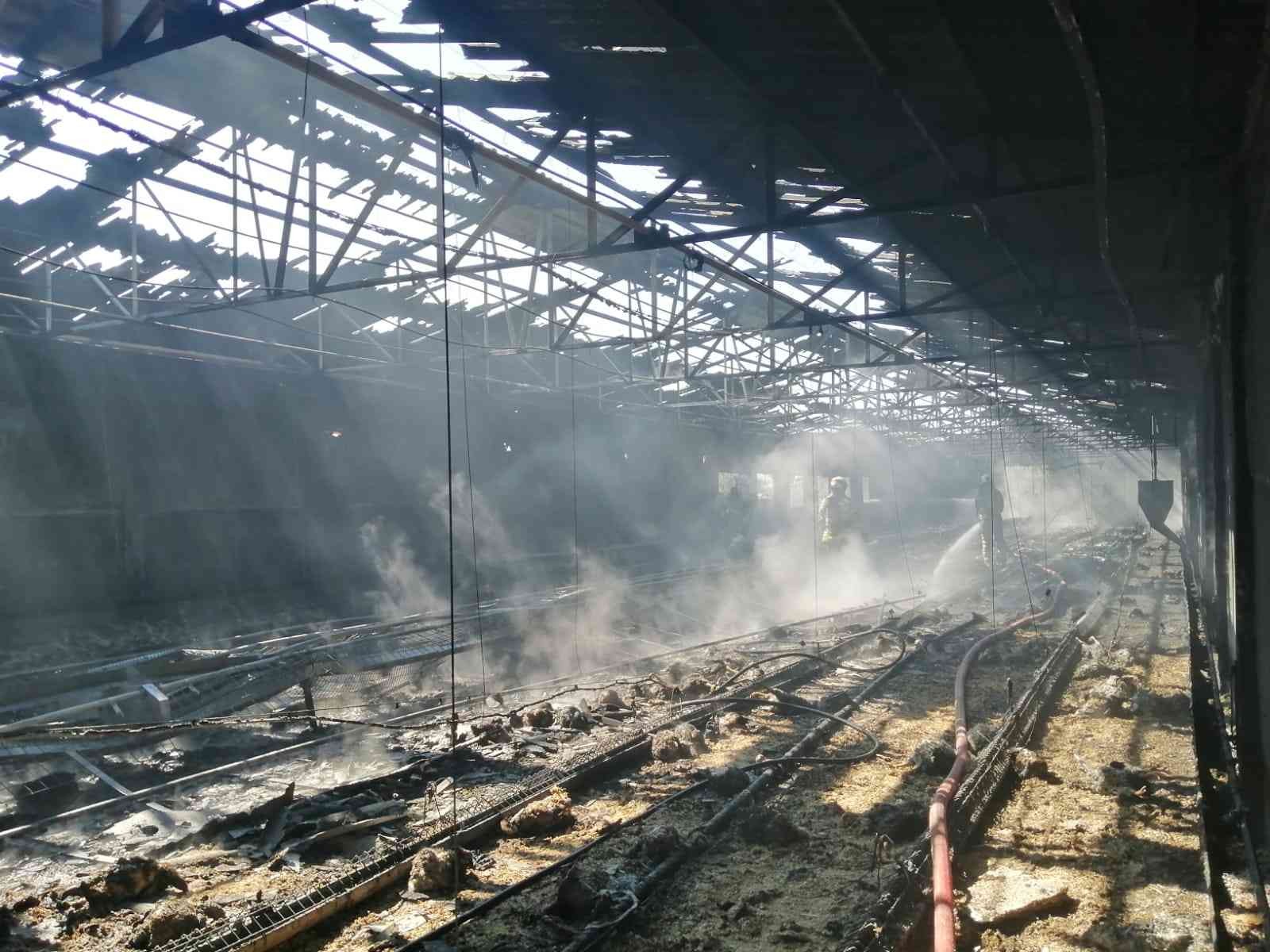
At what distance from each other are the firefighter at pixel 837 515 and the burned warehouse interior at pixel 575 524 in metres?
7.16

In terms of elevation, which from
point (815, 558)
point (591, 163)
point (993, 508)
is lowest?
point (815, 558)

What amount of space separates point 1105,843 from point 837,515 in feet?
69.0

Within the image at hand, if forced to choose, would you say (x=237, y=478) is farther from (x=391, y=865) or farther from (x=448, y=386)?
(x=448, y=386)

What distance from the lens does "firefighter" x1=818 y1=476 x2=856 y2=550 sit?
26594mm

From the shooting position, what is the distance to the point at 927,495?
160 feet

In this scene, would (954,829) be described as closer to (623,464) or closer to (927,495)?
(623,464)

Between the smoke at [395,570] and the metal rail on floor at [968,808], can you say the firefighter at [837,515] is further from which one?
the metal rail on floor at [968,808]

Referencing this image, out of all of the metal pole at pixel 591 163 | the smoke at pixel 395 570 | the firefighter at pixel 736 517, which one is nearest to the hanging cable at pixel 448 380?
the metal pole at pixel 591 163

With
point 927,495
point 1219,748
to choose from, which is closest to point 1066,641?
point 1219,748

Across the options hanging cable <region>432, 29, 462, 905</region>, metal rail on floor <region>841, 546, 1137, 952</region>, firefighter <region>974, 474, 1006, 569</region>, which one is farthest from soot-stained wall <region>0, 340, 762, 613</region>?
firefighter <region>974, 474, 1006, 569</region>

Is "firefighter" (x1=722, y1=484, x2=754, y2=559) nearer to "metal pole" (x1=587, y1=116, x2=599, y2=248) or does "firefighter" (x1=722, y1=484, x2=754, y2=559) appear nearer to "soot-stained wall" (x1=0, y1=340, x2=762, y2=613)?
"soot-stained wall" (x1=0, y1=340, x2=762, y2=613)

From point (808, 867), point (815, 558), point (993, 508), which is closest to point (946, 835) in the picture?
point (808, 867)

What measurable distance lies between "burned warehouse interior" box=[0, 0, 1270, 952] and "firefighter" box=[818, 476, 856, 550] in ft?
23.5

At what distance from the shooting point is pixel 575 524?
11891 mm
